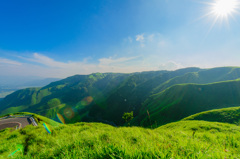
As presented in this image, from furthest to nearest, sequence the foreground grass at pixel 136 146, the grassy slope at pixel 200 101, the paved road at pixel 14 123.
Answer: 1. the grassy slope at pixel 200 101
2. the paved road at pixel 14 123
3. the foreground grass at pixel 136 146

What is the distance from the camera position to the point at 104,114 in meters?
154

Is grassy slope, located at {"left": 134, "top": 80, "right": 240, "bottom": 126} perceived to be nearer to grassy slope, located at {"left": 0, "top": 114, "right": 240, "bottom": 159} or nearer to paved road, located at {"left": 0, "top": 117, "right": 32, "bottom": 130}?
grassy slope, located at {"left": 0, "top": 114, "right": 240, "bottom": 159}

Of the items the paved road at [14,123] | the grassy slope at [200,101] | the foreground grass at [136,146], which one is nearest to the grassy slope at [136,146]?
the foreground grass at [136,146]

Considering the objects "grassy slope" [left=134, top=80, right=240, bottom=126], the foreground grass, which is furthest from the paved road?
"grassy slope" [left=134, top=80, right=240, bottom=126]

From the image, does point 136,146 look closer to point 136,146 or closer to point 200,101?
point 136,146

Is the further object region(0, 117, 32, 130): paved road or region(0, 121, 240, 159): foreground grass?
region(0, 117, 32, 130): paved road

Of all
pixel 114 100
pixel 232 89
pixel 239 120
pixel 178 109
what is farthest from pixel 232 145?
pixel 114 100

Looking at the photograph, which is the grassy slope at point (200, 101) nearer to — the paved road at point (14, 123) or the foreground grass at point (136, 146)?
the foreground grass at point (136, 146)

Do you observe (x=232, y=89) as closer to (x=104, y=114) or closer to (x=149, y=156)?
(x=149, y=156)

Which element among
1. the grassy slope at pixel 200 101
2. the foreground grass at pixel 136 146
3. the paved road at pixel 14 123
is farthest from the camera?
the grassy slope at pixel 200 101

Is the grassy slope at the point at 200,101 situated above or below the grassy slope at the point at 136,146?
below

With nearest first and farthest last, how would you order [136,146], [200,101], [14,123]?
[136,146], [14,123], [200,101]

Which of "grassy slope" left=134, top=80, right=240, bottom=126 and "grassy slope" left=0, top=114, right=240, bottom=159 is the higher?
"grassy slope" left=0, top=114, right=240, bottom=159

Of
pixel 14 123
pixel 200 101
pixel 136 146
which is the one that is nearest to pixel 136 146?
pixel 136 146
